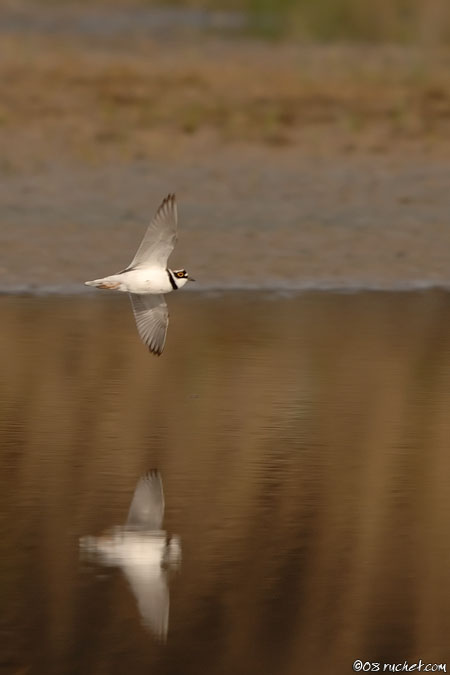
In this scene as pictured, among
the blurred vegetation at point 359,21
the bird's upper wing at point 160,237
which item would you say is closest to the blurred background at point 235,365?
the bird's upper wing at point 160,237

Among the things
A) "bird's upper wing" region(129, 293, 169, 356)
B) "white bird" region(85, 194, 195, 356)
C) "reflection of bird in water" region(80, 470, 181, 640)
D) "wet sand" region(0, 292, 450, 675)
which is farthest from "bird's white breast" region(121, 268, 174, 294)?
"reflection of bird in water" region(80, 470, 181, 640)

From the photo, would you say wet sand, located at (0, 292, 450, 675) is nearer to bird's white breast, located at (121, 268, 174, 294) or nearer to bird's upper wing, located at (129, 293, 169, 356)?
bird's upper wing, located at (129, 293, 169, 356)

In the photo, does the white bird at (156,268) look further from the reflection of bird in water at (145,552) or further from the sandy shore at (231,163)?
the sandy shore at (231,163)

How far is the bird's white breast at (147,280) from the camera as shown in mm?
7254

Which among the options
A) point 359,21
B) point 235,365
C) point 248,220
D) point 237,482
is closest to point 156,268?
point 235,365

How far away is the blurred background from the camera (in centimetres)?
495

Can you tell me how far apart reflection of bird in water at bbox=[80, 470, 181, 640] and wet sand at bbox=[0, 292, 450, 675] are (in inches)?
1.6

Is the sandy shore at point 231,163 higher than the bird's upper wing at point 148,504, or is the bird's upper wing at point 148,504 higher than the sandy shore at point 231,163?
the sandy shore at point 231,163

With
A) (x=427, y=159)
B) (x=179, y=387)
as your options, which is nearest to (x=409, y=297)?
(x=179, y=387)

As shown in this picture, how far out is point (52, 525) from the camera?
5.71 metres

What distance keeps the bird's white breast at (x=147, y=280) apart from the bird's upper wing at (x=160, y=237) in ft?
0.18

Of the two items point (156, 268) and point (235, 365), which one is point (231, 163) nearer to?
point (235, 365)

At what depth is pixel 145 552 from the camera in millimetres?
5469

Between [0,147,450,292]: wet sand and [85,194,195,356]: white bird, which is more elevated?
[0,147,450,292]: wet sand
